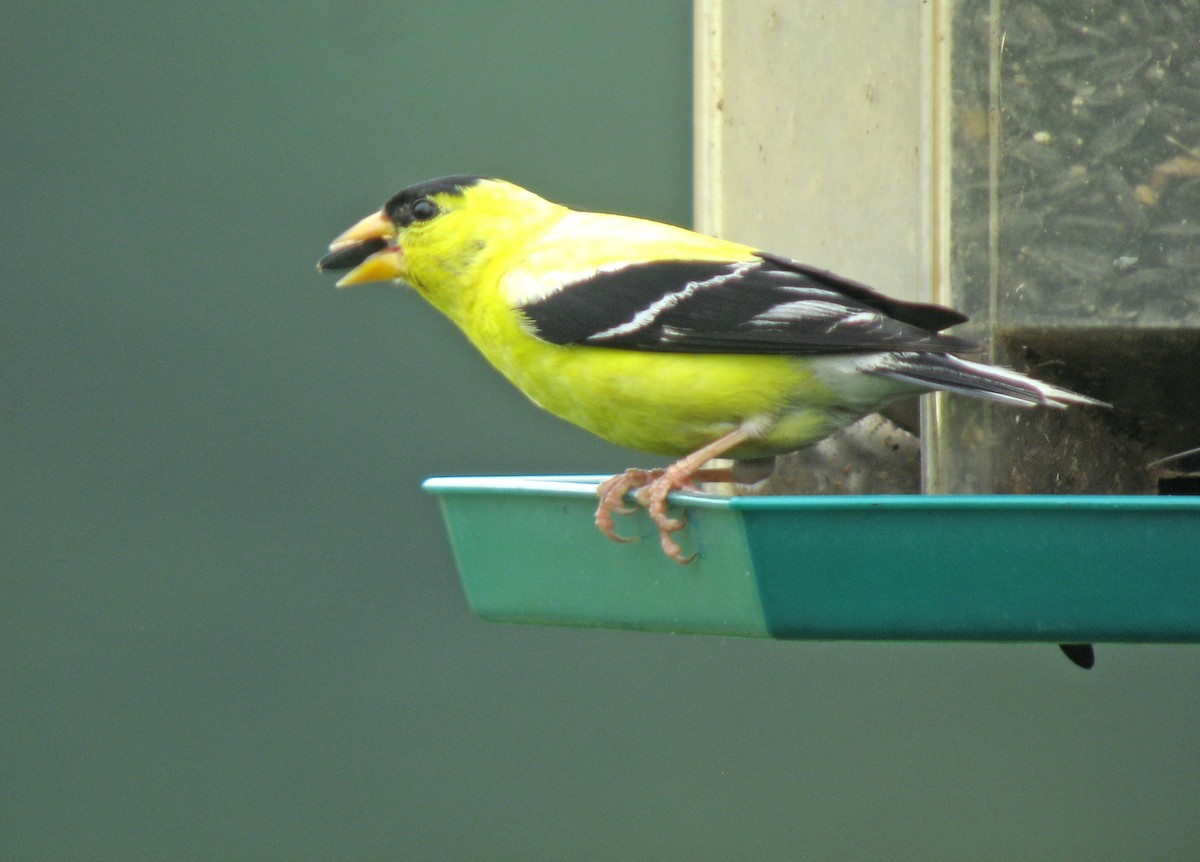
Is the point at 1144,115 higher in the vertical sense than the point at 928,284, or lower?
higher

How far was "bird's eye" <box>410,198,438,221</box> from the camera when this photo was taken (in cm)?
396

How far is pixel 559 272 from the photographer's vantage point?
3.48 m

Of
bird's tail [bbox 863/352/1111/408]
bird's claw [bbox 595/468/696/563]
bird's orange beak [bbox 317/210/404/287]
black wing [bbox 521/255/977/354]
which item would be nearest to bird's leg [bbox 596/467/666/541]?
bird's claw [bbox 595/468/696/563]

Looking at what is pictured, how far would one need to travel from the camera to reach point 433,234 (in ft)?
12.9

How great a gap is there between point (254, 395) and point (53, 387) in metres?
0.90

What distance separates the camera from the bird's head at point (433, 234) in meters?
3.90

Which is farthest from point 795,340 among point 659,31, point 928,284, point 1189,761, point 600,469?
point 659,31

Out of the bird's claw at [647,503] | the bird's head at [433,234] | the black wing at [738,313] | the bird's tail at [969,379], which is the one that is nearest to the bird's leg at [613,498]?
the bird's claw at [647,503]

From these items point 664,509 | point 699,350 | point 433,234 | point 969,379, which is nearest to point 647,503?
point 664,509

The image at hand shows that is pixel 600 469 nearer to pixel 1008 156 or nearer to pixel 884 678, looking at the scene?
pixel 884 678

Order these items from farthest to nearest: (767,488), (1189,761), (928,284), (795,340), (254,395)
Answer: (254,395)
(1189,761)
(767,488)
(928,284)
(795,340)

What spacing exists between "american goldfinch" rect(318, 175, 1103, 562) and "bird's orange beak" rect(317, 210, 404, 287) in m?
0.39

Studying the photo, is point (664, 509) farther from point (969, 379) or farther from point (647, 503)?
point (969, 379)

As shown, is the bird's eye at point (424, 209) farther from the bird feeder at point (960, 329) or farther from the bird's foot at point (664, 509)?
the bird's foot at point (664, 509)
